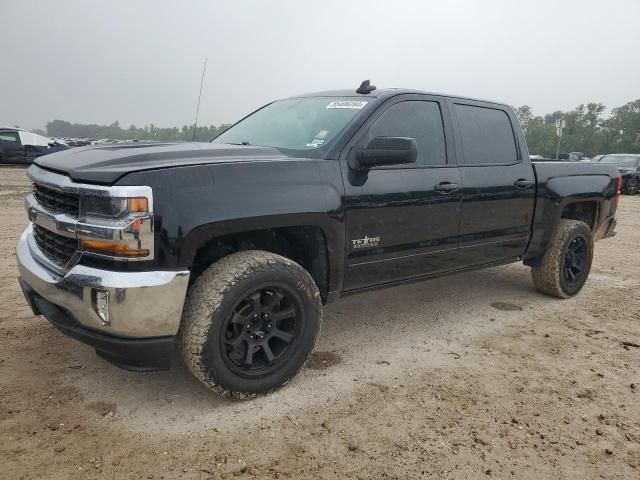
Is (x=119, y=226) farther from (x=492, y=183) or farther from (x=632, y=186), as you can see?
(x=632, y=186)

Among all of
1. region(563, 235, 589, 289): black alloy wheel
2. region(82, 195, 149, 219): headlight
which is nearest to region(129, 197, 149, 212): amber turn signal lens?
region(82, 195, 149, 219): headlight

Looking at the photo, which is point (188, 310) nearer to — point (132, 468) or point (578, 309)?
point (132, 468)

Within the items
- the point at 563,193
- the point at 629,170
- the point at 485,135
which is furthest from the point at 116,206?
the point at 629,170

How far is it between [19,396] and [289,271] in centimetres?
161

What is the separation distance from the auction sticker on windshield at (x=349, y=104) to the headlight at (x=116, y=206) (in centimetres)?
166

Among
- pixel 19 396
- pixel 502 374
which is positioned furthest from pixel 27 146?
pixel 502 374

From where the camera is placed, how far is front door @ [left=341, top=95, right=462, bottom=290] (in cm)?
320

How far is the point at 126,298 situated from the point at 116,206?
1.39 feet

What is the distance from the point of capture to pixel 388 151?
3016 millimetres

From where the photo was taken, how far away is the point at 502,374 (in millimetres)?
3244

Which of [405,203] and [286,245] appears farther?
[405,203]

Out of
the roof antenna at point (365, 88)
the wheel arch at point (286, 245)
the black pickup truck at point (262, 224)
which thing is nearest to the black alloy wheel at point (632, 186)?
the black pickup truck at point (262, 224)

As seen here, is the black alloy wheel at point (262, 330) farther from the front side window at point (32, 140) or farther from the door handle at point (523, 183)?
the front side window at point (32, 140)

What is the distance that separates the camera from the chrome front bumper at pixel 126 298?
2332 mm
